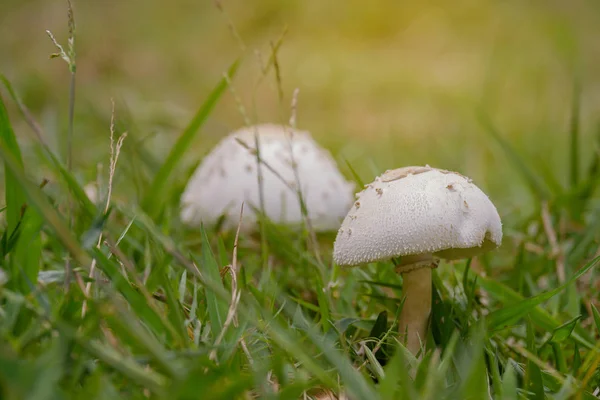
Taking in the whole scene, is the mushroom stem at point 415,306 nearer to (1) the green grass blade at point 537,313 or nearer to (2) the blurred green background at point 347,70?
(1) the green grass blade at point 537,313

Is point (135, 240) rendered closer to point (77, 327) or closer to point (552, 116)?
point (77, 327)

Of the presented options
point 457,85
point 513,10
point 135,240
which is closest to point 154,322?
point 135,240

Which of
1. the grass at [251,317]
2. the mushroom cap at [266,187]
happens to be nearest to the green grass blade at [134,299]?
the grass at [251,317]

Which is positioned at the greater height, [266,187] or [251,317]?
[251,317]

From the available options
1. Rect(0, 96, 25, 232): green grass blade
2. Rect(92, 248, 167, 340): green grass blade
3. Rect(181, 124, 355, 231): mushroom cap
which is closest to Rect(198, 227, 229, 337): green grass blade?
Rect(92, 248, 167, 340): green grass blade

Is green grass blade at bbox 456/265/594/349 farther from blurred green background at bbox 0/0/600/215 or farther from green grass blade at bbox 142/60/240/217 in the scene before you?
blurred green background at bbox 0/0/600/215

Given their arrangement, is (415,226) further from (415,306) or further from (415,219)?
(415,306)

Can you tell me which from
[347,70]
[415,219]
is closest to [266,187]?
[415,219]
